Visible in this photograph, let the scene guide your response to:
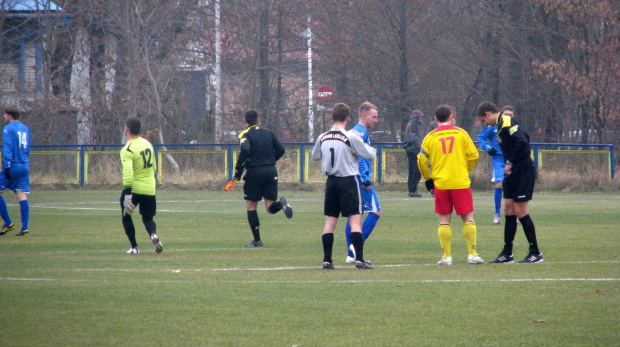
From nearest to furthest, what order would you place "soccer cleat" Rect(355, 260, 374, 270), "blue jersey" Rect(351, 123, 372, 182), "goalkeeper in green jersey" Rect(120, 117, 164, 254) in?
"soccer cleat" Rect(355, 260, 374, 270), "blue jersey" Rect(351, 123, 372, 182), "goalkeeper in green jersey" Rect(120, 117, 164, 254)

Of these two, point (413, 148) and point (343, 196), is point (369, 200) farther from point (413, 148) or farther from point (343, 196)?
point (413, 148)

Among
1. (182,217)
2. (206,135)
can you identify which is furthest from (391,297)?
(206,135)

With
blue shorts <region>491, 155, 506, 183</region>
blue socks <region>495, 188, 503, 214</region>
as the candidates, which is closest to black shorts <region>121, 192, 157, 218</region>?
blue shorts <region>491, 155, 506, 183</region>

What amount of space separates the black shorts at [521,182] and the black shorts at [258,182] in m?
3.89

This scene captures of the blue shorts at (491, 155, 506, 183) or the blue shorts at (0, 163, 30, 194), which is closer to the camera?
the blue shorts at (0, 163, 30, 194)

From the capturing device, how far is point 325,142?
898 cm

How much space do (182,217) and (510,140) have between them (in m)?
9.13

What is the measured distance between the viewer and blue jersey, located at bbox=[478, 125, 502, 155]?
13.9 metres

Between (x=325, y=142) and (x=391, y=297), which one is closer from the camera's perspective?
(x=391, y=297)

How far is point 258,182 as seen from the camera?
39.1 feet

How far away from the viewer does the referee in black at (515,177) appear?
30.4 feet

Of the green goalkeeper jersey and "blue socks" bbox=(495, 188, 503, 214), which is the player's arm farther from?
"blue socks" bbox=(495, 188, 503, 214)

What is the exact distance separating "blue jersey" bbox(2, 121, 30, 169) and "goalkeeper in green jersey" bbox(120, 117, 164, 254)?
11.7 ft

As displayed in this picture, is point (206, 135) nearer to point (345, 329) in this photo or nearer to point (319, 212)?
point (319, 212)
